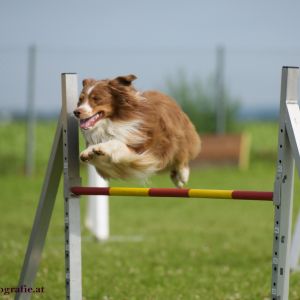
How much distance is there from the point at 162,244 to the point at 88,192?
484cm

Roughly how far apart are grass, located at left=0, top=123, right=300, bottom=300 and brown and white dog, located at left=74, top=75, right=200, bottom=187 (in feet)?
6.00

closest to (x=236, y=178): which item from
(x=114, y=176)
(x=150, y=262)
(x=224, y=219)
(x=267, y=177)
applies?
(x=267, y=177)

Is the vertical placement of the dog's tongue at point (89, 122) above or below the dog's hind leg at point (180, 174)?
above

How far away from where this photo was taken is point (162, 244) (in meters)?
9.19

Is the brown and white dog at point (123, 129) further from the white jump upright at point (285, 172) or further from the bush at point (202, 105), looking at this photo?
the bush at point (202, 105)

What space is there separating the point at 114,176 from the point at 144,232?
608 cm

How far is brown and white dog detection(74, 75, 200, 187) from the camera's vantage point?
4195 mm

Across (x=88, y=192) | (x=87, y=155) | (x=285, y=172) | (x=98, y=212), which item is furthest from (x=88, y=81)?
(x=98, y=212)

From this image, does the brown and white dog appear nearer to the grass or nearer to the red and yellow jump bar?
the red and yellow jump bar

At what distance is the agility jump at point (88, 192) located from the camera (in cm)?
393

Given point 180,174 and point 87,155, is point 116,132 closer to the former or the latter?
point 87,155

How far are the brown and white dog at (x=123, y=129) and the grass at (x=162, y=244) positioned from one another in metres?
1.83

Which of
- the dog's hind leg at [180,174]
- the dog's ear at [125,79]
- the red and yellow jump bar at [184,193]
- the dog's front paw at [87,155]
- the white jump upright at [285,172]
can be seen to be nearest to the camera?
the white jump upright at [285,172]

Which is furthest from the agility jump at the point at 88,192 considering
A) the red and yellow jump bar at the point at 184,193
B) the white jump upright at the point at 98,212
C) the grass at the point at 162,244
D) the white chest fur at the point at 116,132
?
the white jump upright at the point at 98,212
